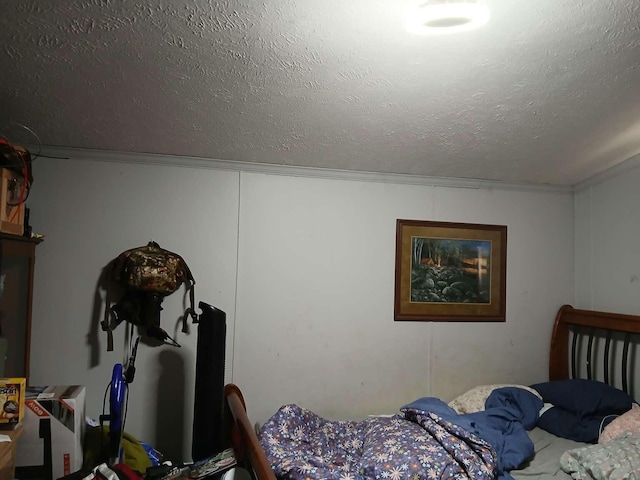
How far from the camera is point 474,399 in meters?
2.79

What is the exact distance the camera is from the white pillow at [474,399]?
275 centimetres

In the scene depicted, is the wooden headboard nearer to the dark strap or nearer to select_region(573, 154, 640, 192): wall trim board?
select_region(573, 154, 640, 192): wall trim board

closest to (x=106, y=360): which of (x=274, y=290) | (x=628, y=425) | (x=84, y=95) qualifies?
(x=274, y=290)

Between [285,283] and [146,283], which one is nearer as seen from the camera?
[146,283]

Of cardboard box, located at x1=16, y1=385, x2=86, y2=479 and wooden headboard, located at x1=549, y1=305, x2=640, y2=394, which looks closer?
cardboard box, located at x1=16, y1=385, x2=86, y2=479

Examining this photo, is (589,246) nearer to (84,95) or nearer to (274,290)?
(274,290)

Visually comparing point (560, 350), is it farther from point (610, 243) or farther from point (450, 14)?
point (450, 14)

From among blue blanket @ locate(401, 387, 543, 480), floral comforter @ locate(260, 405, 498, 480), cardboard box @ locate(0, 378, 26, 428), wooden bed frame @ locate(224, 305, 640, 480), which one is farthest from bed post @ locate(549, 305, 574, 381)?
cardboard box @ locate(0, 378, 26, 428)

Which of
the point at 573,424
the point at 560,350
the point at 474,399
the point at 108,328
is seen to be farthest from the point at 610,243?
the point at 108,328

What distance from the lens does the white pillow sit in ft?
9.01

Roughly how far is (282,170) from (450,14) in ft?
5.37

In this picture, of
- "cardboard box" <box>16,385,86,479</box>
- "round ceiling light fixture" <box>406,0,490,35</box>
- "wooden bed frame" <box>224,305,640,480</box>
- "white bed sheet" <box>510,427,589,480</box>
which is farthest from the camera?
"wooden bed frame" <box>224,305,640,480</box>

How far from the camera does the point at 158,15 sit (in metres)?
1.38

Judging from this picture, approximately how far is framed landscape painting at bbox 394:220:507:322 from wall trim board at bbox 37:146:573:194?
11.1 inches
